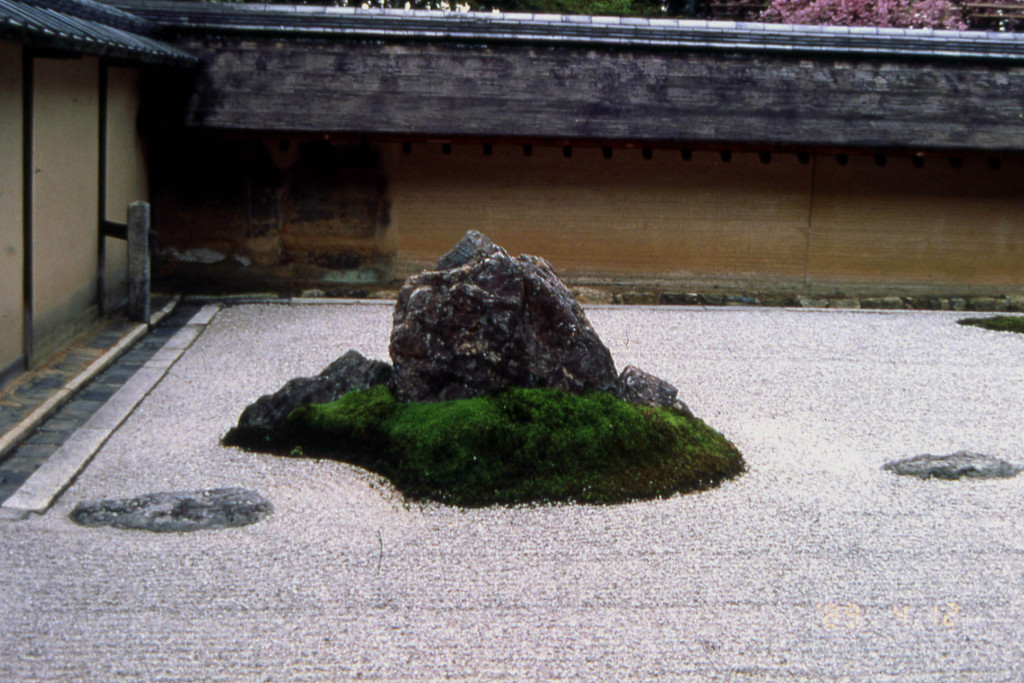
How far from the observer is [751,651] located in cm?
333

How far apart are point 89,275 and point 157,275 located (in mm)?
2275

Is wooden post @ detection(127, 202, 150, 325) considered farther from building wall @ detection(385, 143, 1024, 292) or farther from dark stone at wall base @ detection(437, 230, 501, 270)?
dark stone at wall base @ detection(437, 230, 501, 270)

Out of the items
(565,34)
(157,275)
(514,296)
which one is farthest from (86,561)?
(565,34)

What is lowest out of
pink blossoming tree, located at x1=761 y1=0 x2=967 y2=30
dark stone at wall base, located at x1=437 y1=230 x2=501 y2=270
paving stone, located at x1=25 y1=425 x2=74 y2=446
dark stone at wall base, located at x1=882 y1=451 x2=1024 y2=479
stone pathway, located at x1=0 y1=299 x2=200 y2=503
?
paving stone, located at x1=25 y1=425 x2=74 y2=446

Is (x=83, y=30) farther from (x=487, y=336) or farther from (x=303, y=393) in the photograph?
(x=487, y=336)

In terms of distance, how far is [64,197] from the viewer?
7.43 m

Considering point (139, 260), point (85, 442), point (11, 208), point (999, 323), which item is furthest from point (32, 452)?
point (999, 323)

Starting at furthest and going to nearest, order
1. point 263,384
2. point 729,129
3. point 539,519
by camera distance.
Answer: point 729,129, point 263,384, point 539,519

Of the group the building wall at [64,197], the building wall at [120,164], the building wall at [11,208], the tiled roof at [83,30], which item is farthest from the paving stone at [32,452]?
the building wall at [120,164]

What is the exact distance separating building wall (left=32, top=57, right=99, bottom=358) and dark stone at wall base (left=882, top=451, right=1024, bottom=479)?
5.32 meters

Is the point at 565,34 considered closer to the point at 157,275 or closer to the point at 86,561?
the point at 157,275

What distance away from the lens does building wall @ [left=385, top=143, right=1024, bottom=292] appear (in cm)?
1066

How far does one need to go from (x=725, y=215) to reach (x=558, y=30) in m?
2.65

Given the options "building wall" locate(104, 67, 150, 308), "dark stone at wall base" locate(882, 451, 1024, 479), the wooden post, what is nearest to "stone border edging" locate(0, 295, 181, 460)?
the wooden post
